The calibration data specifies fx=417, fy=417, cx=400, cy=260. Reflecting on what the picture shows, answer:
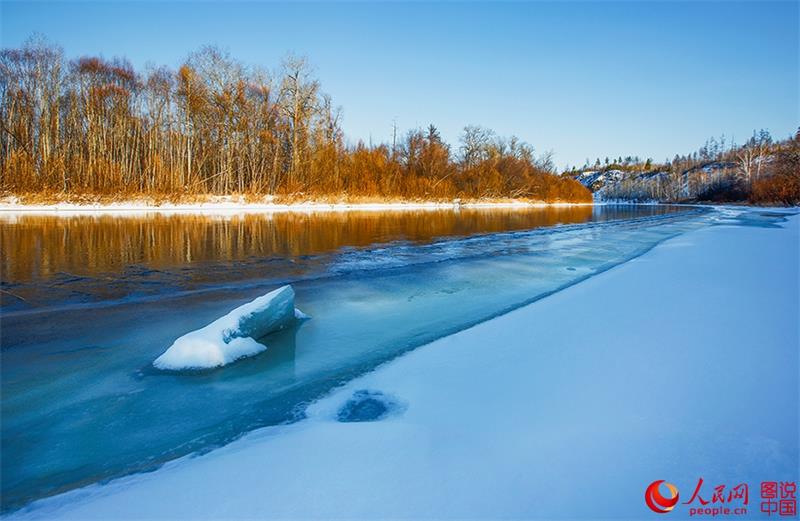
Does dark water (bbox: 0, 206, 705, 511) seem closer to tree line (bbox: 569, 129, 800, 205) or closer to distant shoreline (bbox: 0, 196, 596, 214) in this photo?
distant shoreline (bbox: 0, 196, 596, 214)

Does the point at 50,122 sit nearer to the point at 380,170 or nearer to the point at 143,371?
the point at 380,170

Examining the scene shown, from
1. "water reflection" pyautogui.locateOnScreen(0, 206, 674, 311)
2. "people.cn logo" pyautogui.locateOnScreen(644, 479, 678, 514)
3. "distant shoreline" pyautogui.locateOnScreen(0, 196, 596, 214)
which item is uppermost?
"distant shoreline" pyautogui.locateOnScreen(0, 196, 596, 214)

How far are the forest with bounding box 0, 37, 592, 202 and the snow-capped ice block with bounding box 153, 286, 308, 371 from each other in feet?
89.6

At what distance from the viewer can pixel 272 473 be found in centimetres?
219

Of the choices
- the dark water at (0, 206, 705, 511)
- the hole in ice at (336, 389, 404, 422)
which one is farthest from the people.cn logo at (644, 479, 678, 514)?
the dark water at (0, 206, 705, 511)

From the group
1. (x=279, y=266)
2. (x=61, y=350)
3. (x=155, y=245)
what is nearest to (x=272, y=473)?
(x=61, y=350)

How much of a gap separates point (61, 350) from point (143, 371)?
48.0 inches

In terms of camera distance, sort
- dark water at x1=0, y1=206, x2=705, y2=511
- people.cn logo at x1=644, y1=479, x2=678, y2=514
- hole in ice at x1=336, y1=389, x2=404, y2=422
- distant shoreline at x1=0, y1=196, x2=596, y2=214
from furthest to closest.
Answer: distant shoreline at x1=0, y1=196, x2=596, y2=214, hole in ice at x1=336, y1=389, x2=404, y2=422, dark water at x1=0, y1=206, x2=705, y2=511, people.cn logo at x1=644, y1=479, x2=678, y2=514

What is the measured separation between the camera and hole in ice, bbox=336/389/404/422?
283cm

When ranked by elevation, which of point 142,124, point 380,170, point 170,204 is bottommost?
point 170,204

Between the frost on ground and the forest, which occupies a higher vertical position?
the forest

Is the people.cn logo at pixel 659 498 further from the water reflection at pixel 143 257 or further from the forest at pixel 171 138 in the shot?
the forest at pixel 171 138

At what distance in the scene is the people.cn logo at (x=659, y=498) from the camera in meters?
1.85

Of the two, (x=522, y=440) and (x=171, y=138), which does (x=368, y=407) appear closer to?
(x=522, y=440)
